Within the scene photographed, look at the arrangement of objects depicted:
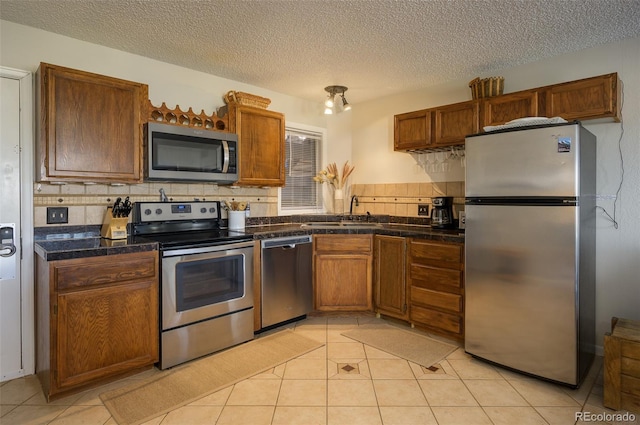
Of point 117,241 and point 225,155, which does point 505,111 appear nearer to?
point 225,155

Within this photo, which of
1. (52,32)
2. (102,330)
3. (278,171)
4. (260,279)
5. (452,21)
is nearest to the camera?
(102,330)

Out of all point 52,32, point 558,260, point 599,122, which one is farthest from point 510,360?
point 52,32

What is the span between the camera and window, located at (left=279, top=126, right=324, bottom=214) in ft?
13.9

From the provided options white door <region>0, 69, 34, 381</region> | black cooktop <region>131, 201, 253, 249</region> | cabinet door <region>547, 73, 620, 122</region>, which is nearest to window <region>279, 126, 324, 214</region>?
black cooktop <region>131, 201, 253, 249</region>

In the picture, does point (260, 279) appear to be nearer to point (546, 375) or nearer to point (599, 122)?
point (546, 375)

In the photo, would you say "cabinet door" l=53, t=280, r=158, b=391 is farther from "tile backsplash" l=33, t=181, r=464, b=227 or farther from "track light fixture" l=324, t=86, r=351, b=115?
"track light fixture" l=324, t=86, r=351, b=115

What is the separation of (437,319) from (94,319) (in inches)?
101

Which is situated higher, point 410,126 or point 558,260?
point 410,126

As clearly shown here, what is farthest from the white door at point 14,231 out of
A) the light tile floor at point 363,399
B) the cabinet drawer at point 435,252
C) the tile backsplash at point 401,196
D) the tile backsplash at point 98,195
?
the tile backsplash at point 401,196

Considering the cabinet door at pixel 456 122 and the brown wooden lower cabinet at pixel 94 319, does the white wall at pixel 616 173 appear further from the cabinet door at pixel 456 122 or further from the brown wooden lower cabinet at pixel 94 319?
the brown wooden lower cabinet at pixel 94 319

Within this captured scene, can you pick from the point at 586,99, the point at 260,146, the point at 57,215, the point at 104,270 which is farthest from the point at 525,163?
the point at 57,215

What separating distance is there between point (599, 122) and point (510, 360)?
1911 mm

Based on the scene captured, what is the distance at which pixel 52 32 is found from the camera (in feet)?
8.48

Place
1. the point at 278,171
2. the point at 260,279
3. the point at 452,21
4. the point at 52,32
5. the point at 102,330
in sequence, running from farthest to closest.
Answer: the point at 278,171 → the point at 260,279 → the point at 52,32 → the point at 452,21 → the point at 102,330
